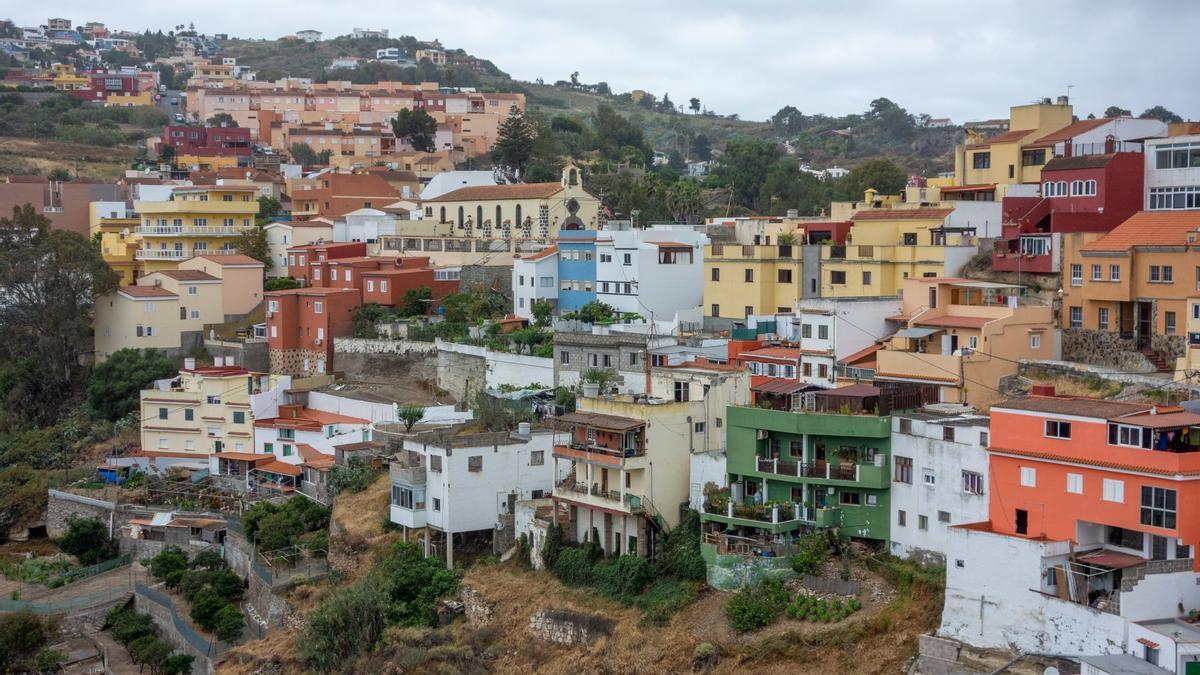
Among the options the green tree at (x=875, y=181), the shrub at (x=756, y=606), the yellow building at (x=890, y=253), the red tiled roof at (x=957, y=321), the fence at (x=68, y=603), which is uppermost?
the green tree at (x=875, y=181)

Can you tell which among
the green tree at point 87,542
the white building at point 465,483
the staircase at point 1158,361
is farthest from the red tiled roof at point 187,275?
the staircase at point 1158,361

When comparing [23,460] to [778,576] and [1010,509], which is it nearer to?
[778,576]

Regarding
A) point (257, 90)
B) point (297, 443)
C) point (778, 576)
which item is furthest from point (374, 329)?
point (257, 90)

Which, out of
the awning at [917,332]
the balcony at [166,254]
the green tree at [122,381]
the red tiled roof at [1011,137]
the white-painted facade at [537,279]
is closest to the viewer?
the awning at [917,332]

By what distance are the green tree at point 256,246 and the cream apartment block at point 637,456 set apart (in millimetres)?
24880

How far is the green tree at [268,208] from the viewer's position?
192 ft

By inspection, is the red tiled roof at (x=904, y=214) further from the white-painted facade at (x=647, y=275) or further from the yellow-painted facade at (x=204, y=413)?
the yellow-painted facade at (x=204, y=413)

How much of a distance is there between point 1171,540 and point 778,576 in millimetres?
6481

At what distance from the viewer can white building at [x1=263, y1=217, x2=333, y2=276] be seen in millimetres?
52281

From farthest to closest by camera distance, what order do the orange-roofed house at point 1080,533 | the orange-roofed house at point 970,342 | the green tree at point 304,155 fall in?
1. the green tree at point 304,155
2. the orange-roofed house at point 970,342
3. the orange-roofed house at point 1080,533

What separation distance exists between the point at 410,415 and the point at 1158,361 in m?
16.5

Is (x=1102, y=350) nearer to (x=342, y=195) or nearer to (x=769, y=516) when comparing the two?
(x=769, y=516)

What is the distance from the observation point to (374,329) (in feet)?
139

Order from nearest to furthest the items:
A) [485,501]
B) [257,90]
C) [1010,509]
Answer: [1010,509] < [485,501] < [257,90]
